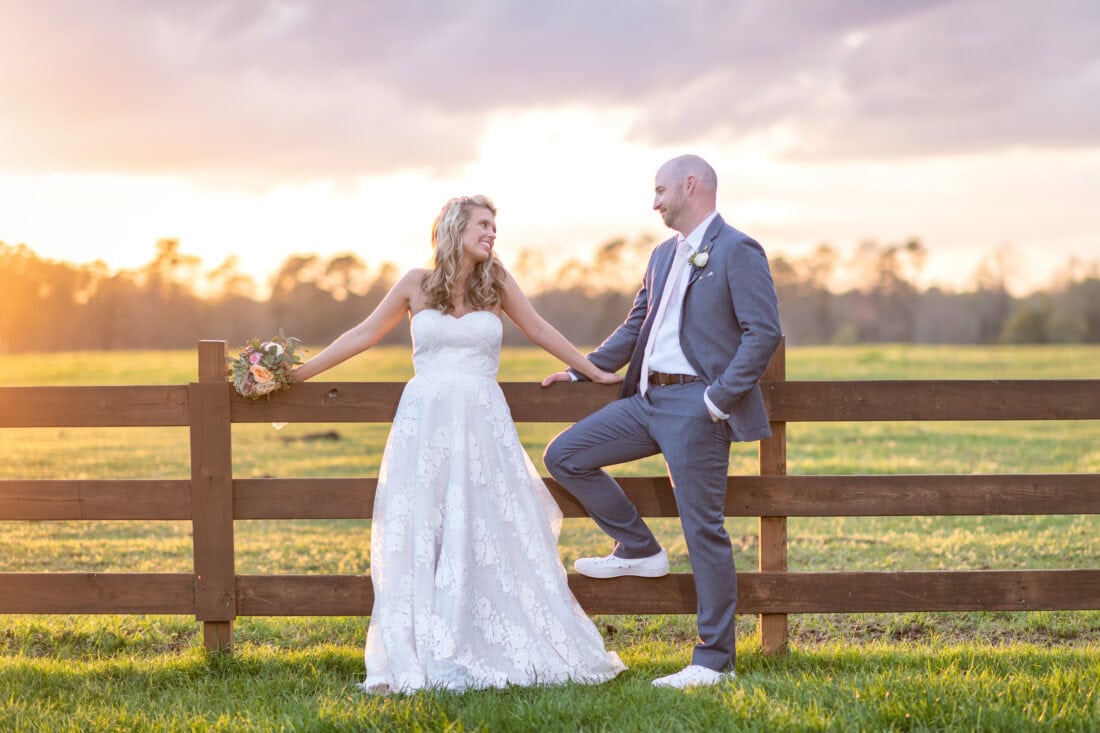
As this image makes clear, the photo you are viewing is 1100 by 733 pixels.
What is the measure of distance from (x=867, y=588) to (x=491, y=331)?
8.17 ft

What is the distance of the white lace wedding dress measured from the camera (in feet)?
15.6

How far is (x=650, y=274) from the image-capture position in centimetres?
520

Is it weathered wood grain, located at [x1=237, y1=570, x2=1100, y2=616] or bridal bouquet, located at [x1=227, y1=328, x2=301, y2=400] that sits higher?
bridal bouquet, located at [x1=227, y1=328, x2=301, y2=400]

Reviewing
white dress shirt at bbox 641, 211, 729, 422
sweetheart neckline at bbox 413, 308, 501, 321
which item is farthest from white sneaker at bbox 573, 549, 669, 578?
sweetheart neckline at bbox 413, 308, 501, 321

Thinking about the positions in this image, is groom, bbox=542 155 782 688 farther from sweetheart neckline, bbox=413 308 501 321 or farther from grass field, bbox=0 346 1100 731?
sweetheart neckline, bbox=413 308 501 321

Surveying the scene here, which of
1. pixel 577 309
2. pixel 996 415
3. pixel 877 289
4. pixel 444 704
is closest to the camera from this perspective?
pixel 444 704

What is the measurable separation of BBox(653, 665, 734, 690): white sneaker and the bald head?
87.6 inches

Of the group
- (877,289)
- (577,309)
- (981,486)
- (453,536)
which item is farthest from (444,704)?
(877,289)

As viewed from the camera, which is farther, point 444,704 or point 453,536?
point 453,536

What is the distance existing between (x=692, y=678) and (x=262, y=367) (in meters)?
2.71

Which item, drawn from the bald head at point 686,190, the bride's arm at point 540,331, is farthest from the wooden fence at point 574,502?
the bald head at point 686,190

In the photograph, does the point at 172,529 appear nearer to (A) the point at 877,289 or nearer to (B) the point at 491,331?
(B) the point at 491,331

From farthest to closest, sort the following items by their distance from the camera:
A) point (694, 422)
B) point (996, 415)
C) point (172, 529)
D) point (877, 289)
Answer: point (877, 289) → point (172, 529) → point (996, 415) → point (694, 422)

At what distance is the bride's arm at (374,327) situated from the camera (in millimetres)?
5070
